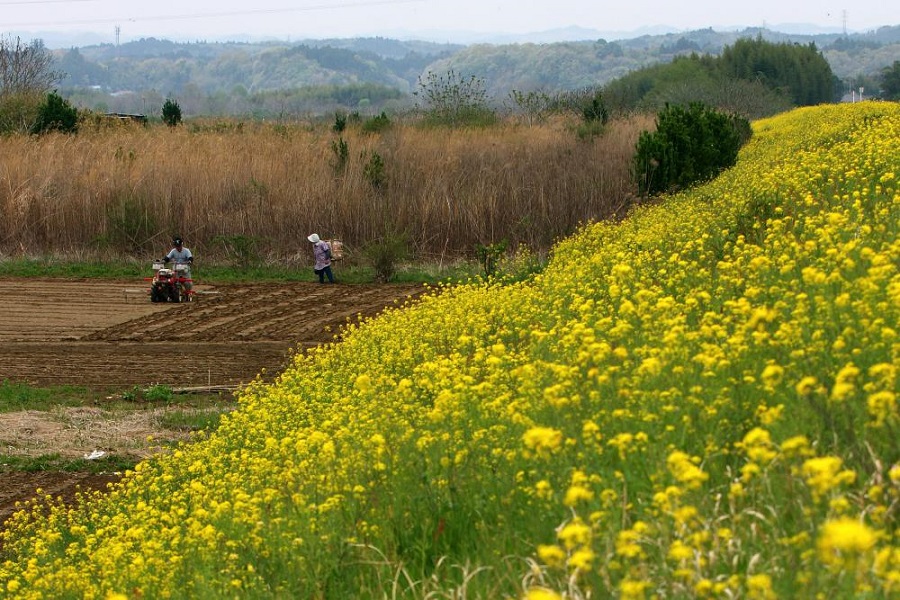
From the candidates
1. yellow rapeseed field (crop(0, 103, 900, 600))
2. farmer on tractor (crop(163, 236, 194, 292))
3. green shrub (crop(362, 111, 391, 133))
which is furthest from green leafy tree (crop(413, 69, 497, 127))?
yellow rapeseed field (crop(0, 103, 900, 600))

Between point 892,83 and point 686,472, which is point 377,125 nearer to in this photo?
point 686,472

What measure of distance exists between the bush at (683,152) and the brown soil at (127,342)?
5.94 m

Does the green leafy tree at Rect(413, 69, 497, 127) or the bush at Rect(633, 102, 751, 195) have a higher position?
the green leafy tree at Rect(413, 69, 497, 127)

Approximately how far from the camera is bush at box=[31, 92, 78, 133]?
3994 cm

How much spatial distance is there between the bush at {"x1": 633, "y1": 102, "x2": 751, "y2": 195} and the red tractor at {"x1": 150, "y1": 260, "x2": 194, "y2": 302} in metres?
10.1

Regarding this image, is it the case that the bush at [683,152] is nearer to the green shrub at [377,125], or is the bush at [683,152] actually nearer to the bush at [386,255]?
the bush at [386,255]

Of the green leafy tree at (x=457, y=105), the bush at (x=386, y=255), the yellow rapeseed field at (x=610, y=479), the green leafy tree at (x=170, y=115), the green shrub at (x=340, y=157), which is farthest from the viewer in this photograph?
the green leafy tree at (x=170, y=115)

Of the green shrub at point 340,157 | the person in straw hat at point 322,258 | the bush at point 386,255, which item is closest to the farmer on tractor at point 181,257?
the person in straw hat at point 322,258

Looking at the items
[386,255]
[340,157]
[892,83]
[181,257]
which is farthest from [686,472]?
[892,83]

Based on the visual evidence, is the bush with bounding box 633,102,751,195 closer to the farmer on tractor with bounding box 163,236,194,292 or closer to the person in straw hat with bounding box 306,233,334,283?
the person in straw hat with bounding box 306,233,334,283

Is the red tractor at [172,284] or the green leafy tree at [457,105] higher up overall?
the green leafy tree at [457,105]

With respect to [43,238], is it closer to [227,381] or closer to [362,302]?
[362,302]

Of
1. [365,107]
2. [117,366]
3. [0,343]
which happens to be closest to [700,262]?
[117,366]

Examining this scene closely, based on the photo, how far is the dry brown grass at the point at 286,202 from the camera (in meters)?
29.6
